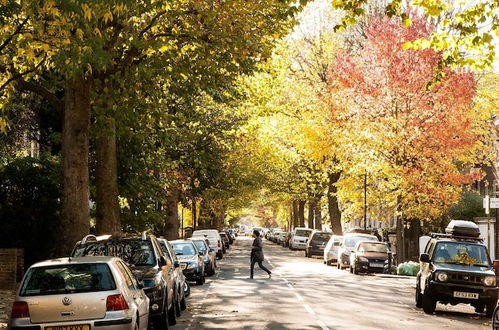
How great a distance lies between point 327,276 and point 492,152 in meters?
16.3

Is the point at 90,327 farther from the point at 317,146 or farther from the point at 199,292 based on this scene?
the point at 317,146

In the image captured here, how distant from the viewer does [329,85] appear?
164 feet

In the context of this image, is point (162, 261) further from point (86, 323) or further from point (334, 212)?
point (334, 212)

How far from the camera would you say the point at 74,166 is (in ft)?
69.2

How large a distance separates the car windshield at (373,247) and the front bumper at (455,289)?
16.8m

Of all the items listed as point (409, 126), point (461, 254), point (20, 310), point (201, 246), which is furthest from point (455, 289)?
point (409, 126)

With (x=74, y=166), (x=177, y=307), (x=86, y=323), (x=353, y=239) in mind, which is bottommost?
(x=177, y=307)

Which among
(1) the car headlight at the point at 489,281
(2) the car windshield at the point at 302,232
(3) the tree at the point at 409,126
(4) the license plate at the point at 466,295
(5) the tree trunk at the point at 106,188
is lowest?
(4) the license plate at the point at 466,295

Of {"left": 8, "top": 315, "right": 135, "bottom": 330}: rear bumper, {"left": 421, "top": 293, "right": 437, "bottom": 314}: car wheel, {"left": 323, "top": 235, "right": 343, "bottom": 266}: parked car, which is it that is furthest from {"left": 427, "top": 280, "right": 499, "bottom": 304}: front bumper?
{"left": 323, "top": 235, "right": 343, "bottom": 266}: parked car

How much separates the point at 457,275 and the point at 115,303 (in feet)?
37.4

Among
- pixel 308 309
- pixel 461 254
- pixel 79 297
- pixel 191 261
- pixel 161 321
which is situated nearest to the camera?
pixel 79 297

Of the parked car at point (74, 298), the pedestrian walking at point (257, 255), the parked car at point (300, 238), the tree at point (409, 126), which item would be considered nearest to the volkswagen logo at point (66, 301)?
the parked car at point (74, 298)

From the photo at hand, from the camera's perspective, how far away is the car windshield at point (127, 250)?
51.9 feet

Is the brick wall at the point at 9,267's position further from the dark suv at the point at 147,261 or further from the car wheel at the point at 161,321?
the car wheel at the point at 161,321
